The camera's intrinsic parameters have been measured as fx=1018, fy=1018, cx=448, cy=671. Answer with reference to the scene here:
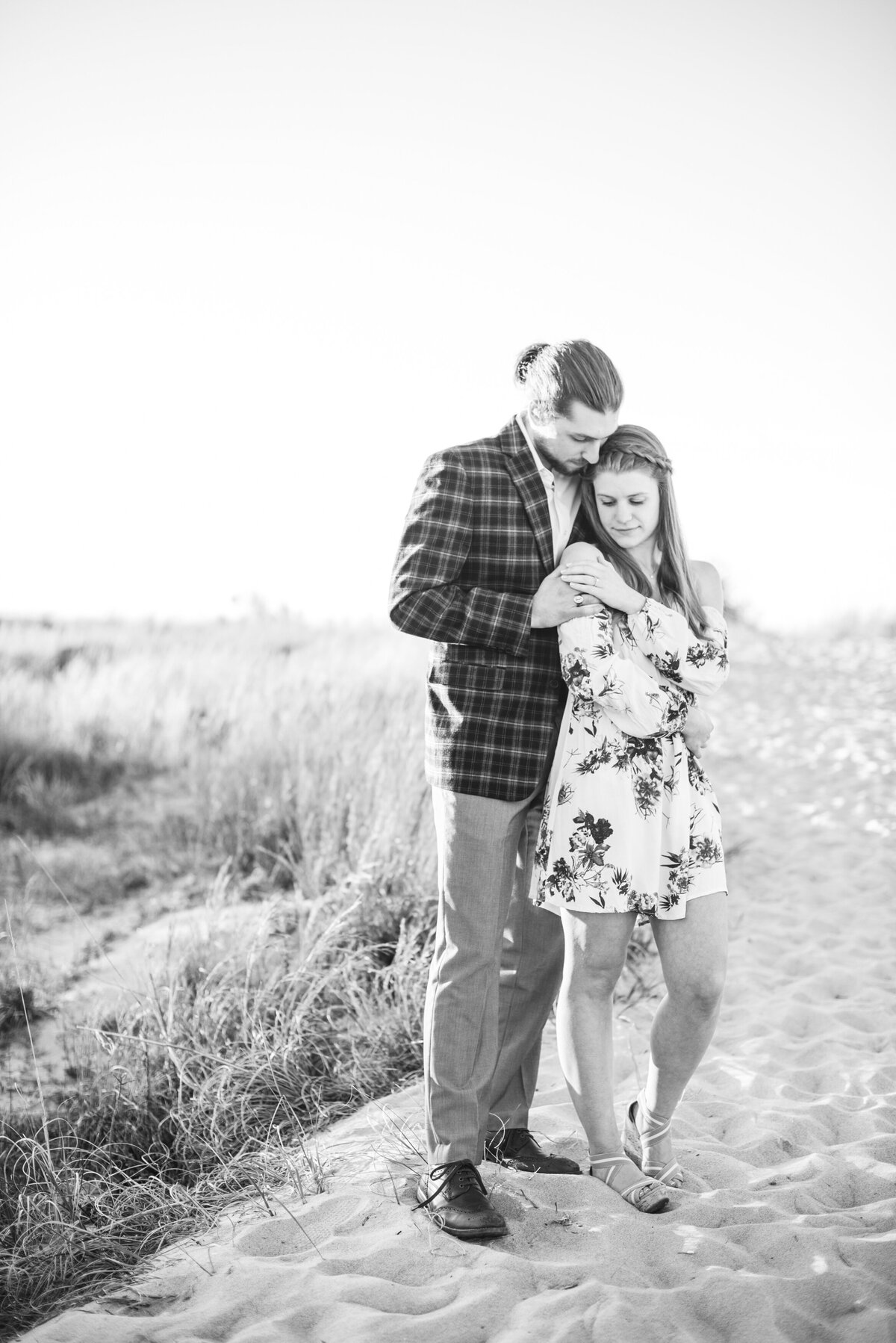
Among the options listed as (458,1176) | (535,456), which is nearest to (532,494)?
(535,456)

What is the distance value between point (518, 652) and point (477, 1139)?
128 cm

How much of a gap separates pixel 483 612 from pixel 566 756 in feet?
1.43

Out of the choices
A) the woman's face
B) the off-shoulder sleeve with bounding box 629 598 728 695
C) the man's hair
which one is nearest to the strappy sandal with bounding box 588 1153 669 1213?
the off-shoulder sleeve with bounding box 629 598 728 695

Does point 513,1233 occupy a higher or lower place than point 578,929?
lower

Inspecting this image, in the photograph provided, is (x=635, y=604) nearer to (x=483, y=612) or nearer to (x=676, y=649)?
(x=676, y=649)

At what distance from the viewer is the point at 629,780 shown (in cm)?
264

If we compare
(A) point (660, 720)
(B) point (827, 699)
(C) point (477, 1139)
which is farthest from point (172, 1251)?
(B) point (827, 699)

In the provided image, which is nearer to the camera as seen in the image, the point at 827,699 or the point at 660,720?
the point at 660,720

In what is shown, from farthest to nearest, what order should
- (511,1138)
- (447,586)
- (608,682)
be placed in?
(511,1138)
(447,586)
(608,682)

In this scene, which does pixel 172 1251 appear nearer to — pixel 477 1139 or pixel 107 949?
pixel 477 1139

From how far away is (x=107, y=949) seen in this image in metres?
5.23

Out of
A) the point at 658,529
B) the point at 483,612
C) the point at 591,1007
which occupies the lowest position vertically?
the point at 591,1007

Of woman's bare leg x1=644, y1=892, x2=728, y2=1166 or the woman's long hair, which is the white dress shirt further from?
woman's bare leg x1=644, y1=892, x2=728, y2=1166

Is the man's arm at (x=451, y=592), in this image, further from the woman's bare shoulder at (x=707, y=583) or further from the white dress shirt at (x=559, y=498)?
the woman's bare shoulder at (x=707, y=583)
